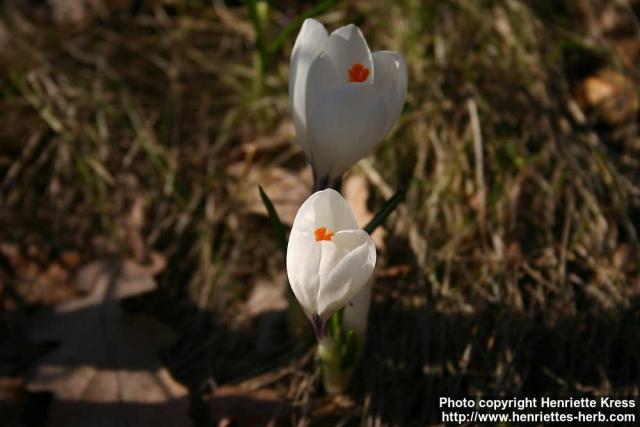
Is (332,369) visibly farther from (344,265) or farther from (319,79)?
(319,79)

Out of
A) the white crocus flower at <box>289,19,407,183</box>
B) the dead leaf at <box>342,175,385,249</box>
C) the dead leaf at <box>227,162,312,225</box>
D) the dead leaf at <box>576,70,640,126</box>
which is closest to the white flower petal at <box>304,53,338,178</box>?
the white crocus flower at <box>289,19,407,183</box>

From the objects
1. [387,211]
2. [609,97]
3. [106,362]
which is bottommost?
[106,362]

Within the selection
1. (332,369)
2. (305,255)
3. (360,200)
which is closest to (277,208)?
(360,200)

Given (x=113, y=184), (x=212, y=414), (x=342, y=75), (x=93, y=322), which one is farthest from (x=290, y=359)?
(x=113, y=184)

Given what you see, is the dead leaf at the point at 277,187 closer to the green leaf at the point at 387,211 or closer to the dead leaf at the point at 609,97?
the green leaf at the point at 387,211

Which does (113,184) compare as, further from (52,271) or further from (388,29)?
(388,29)
